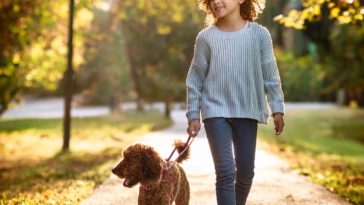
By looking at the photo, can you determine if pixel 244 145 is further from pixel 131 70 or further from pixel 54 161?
pixel 131 70

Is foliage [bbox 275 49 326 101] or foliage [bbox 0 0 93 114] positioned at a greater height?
foliage [bbox 0 0 93 114]

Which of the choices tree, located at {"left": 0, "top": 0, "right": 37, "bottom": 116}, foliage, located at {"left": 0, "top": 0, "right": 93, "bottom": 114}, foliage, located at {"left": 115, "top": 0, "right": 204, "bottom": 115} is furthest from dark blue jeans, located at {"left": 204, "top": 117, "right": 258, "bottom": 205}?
foliage, located at {"left": 115, "top": 0, "right": 204, "bottom": 115}

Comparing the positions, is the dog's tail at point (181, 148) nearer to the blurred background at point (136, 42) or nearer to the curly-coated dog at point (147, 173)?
the curly-coated dog at point (147, 173)

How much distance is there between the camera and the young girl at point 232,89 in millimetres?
3865

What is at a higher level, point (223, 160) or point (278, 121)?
point (278, 121)

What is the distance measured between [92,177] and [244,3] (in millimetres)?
4311

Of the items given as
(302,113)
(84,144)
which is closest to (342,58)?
(302,113)

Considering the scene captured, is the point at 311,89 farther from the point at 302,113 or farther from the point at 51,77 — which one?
the point at 51,77

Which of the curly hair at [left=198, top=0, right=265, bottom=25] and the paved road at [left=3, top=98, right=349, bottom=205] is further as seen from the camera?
the paved road at [left=3, top=98, right=349, bottom=205]

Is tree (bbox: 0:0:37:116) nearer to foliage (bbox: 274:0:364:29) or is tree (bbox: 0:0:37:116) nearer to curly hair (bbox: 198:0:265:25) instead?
foliage (bbox: 274:0:364:29)

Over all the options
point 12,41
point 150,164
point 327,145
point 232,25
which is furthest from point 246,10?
point 327,145

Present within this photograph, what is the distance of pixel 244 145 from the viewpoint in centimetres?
402

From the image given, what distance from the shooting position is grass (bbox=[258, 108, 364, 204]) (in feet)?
23.5

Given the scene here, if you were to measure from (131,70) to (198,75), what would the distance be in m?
19.5
